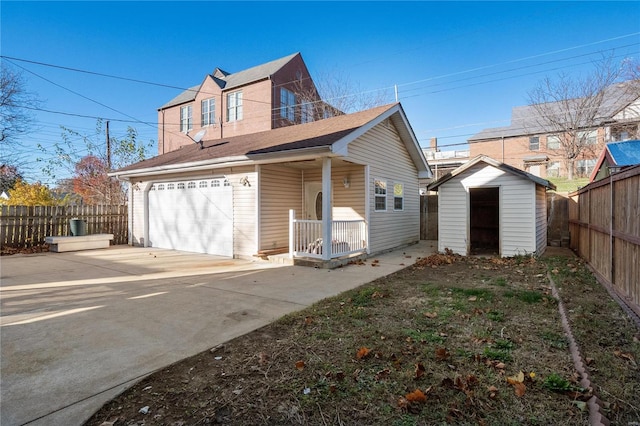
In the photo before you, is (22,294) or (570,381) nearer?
(570,381)

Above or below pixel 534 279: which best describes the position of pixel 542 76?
above

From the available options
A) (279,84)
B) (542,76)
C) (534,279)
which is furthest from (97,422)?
(542,76)

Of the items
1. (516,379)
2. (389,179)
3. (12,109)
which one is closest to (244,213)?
(389,179)

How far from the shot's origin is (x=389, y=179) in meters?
10.8

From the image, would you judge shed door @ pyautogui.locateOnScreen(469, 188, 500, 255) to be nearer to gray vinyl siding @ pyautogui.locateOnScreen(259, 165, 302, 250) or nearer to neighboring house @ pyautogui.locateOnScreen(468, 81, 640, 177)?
gray vinyl siding @ pyautogui.locateOnScreen(259, 165, 302, 250)

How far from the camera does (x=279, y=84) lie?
21344 millimetres

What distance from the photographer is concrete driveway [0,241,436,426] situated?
2438mm

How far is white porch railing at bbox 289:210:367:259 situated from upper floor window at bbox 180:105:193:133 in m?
19.9

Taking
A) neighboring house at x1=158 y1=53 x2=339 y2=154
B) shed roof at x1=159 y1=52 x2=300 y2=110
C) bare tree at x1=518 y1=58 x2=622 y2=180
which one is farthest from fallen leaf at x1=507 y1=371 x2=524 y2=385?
bare tree at x1=518 y1=58 x2=622 y2=180

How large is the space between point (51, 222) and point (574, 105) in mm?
30259

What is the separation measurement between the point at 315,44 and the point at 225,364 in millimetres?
22388

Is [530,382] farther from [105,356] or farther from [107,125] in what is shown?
[107,125]

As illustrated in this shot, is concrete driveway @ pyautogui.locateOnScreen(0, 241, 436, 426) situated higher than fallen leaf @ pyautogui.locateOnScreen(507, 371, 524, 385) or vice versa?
fallen leaf @ pyautogui.locateOnScreen(507, 371, 524, 385)

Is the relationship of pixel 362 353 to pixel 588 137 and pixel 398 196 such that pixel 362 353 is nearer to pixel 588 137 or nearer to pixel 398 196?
pixel 398 196
